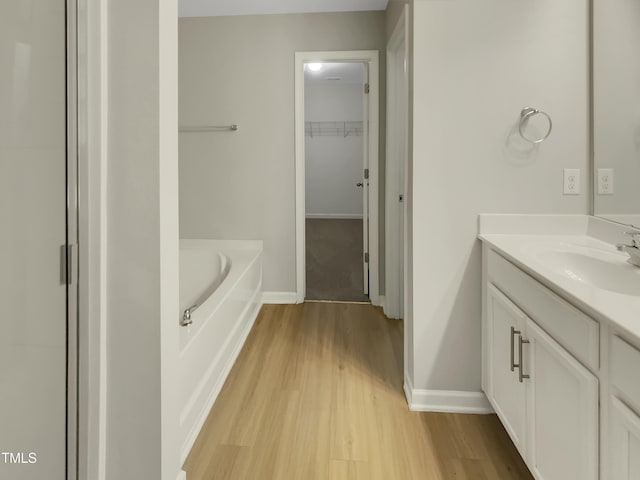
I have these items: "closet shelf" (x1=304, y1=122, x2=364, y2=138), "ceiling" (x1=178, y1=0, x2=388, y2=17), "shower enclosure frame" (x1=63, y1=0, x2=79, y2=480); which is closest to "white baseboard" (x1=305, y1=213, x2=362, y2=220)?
"closet shelf" (x1=304, y1=122, x2=364, y2=138)

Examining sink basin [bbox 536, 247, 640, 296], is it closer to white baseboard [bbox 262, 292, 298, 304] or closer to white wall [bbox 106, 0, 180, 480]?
white wall [bbox 106, 0, 180, 480]

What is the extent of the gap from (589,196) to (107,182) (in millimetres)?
1961

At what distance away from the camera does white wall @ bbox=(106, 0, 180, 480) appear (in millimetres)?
1275

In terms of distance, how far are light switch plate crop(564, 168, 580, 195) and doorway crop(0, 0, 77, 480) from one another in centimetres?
195

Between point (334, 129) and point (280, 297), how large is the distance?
5.01 meters

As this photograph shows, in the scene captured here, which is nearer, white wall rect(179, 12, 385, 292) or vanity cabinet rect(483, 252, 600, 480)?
vanity cabinet rect(483, 252, 600, 480)

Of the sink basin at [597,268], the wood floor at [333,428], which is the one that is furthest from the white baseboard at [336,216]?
the sink basin at [597,268]

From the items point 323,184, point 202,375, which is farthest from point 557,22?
point 323,184

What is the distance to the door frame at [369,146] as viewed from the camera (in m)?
3.66

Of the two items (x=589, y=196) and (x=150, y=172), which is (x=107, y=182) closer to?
(x=150, y=172)

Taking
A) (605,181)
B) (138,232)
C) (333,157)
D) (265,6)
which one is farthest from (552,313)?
(333,157)

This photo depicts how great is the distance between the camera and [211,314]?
222 cm

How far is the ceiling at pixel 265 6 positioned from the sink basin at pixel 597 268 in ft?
8.68

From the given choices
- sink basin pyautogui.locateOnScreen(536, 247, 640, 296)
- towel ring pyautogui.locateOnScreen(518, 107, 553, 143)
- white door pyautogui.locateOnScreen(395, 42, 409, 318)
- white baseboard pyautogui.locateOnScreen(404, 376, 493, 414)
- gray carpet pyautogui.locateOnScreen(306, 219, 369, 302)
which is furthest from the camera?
gray carpet pyautogui.locateOnScreen(306, 219, 369, 302)
